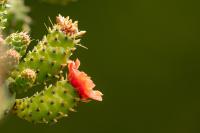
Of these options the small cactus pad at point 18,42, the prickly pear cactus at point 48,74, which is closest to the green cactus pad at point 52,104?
the prickly pear cactus at point 48,74

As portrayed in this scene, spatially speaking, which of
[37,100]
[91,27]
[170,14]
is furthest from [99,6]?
[37,100]

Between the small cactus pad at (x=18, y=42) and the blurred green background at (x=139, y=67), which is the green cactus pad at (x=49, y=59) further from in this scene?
the blurred green background at (x=139, y=67)

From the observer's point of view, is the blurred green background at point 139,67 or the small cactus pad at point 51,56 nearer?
the small cactus pad at point 51,56

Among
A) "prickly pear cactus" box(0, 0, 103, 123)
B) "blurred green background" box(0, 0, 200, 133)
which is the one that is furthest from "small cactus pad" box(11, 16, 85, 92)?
"blurred green background" box(0, 0, 200, 133)

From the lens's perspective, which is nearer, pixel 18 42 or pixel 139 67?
pixel 18 42

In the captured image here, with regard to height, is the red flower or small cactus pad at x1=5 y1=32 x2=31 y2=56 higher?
small cactus pad at x1=5 y1=32 x2=31 y2=56

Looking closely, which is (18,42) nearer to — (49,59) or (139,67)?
(49,59)

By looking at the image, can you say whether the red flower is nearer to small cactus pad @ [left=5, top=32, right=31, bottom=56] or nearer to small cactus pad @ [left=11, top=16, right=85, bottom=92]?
small cactus pad @ [left=11, top=16, right=85, bottom=92]

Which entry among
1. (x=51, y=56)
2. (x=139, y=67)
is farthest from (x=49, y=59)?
(x=139, y=67)
